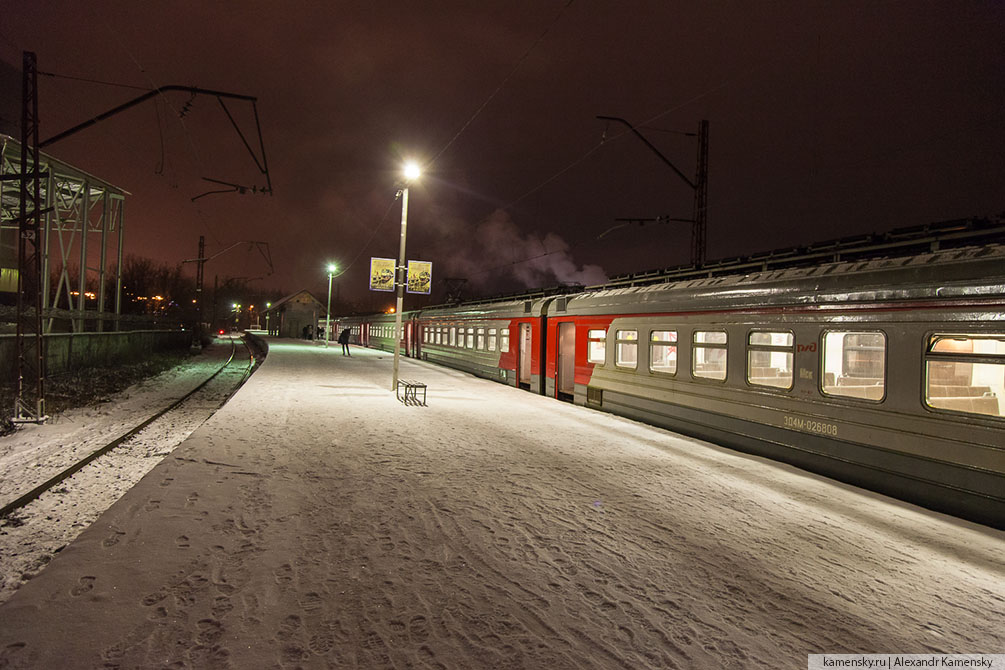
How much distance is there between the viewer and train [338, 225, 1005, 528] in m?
5.76

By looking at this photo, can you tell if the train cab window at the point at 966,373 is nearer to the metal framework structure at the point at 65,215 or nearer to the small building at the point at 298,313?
the metal framework structure at the point at 65,215

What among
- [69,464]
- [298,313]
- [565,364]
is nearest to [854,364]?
[565,364]

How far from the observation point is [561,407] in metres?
13.6

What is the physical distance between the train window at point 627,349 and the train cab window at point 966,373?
575 cm

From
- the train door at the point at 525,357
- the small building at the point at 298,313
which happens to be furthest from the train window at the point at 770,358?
the small building at the point at 298,313

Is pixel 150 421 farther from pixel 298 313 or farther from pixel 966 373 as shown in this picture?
pixel 298 313

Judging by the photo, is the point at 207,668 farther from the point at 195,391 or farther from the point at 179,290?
the point at 179,290

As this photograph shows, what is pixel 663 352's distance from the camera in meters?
10.7

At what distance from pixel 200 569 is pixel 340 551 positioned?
1.01 m

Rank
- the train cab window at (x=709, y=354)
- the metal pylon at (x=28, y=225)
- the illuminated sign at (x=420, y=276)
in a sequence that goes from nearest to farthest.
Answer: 1. the train cab window at (x=709, y=354)
2. the metal pylon at (x=28, y=225)
3. the illuminated sign at (x=420, y=276)

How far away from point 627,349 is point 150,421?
10667 mm

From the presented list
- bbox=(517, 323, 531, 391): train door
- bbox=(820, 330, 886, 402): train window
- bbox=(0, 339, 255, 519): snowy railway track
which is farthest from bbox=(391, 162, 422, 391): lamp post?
bbox=(820, 330, 886, 402): train window

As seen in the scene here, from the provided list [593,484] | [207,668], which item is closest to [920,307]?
[593,484]

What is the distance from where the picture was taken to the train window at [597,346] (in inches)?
502
